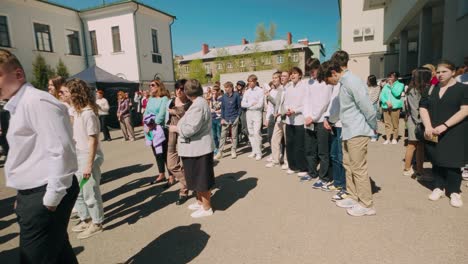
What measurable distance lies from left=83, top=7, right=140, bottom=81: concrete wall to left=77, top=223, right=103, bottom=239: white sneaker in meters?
20.2

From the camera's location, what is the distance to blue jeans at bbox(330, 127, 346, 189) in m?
4.28

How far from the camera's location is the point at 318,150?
482 cm

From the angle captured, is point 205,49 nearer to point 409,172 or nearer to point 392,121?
point 392,121

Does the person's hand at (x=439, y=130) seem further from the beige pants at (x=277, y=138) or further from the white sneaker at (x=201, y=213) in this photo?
the white sneaker at (x=201, y=213)

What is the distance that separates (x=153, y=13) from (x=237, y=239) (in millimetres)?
24466

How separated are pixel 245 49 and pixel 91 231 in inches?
2245

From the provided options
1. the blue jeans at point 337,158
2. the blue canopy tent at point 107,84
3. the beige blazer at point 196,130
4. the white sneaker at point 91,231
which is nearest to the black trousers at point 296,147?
the blue jeans at point 337,158

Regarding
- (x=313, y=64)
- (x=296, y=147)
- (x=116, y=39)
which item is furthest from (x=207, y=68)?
(x=313, y=64)

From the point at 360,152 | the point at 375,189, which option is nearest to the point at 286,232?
the point at 360,152

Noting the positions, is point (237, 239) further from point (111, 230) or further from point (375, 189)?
point (375, 189)

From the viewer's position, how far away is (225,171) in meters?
6.16

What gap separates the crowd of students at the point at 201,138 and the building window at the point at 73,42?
21.2 m

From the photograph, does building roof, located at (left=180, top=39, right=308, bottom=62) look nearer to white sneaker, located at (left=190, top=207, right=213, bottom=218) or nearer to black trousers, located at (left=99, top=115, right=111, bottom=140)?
black trousers, located at (left=99, top=115, right=111, bottom=140)

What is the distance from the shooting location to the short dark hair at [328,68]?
364 centimetres
